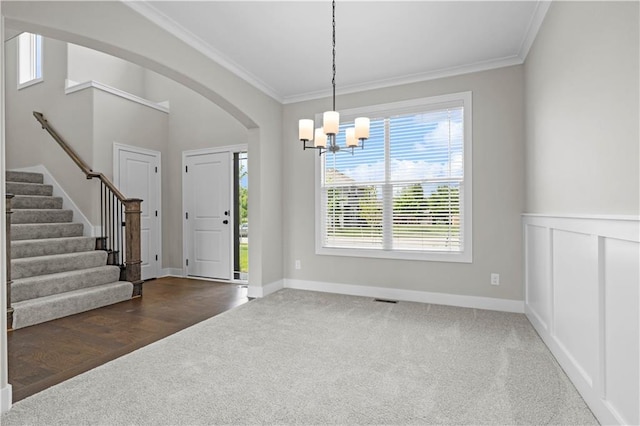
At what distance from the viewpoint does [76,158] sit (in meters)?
4.94

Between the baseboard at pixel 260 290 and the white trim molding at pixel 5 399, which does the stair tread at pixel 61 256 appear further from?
the white trim molding at pixel 5 399

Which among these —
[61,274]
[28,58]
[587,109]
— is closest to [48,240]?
[61,274]

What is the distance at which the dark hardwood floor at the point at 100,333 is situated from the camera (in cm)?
236

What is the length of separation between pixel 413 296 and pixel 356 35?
9.59 ft

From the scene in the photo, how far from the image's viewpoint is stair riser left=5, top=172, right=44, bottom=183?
5.02m

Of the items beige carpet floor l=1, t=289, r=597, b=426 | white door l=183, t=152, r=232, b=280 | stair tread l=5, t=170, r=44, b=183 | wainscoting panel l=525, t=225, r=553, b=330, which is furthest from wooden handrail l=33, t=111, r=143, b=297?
wainscoting panel l=525, t=225, r=553, b=330

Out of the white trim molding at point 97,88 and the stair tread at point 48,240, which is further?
the white trim molding at point 97,88

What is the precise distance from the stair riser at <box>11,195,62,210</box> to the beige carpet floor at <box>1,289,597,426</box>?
3.52 meters

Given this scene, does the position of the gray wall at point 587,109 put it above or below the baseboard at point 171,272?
above

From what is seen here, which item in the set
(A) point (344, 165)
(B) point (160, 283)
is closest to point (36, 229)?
(B) point (160, 283)

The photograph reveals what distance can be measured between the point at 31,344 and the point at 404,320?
10.9 ft

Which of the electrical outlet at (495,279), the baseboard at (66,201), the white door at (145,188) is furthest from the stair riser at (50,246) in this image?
the electrical outlet at (495,279)

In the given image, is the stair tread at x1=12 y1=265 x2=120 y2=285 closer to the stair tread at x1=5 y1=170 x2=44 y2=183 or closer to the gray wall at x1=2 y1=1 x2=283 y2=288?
the gray wall at x1=2 y1=1 x2=283 y2=288

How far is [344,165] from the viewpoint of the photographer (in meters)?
4.46
